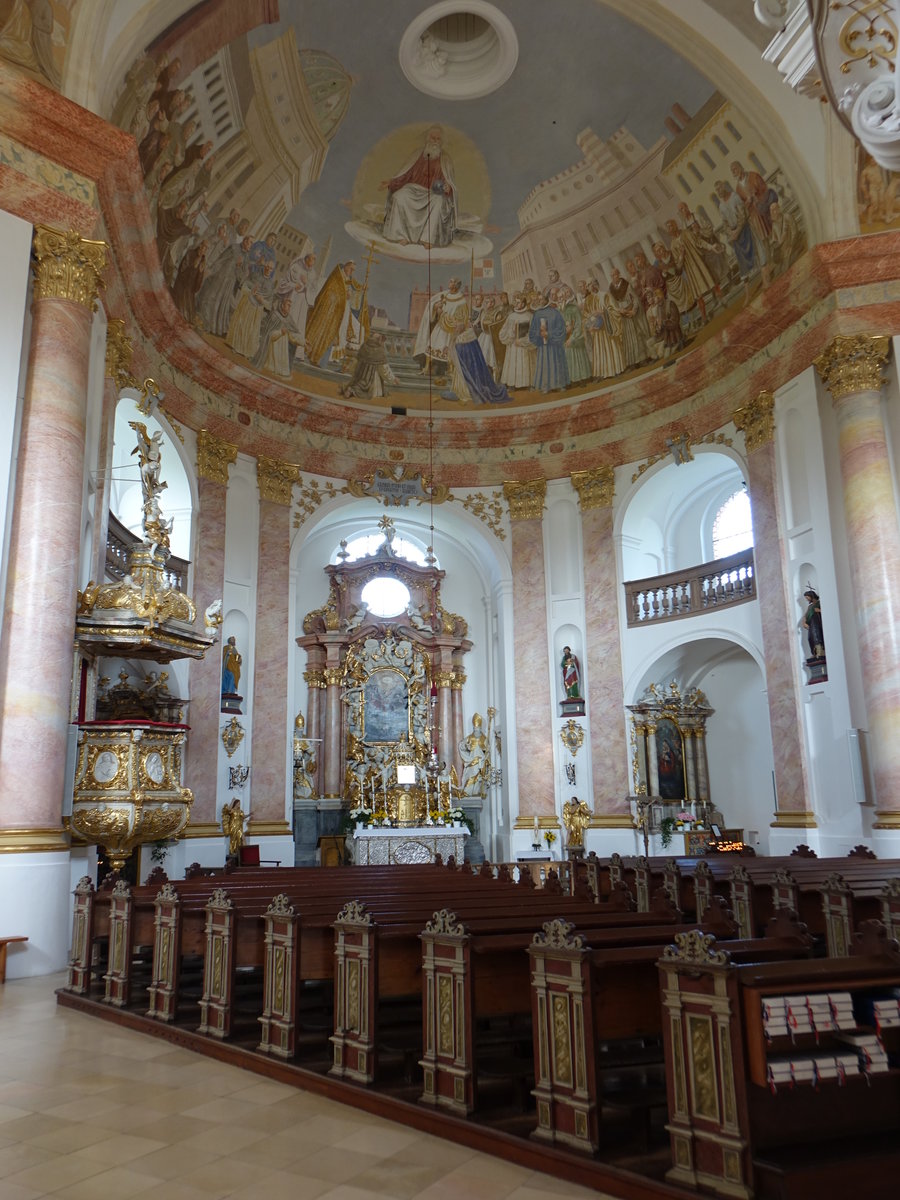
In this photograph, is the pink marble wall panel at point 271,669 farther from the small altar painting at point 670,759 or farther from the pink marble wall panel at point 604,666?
the small altar painting at point 670,759

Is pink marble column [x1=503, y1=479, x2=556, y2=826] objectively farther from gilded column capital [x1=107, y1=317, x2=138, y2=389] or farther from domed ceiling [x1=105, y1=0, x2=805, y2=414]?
gilded column capital [x1=107, y1=317, x2=138, y2=389]

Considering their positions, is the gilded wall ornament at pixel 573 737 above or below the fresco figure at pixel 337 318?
below

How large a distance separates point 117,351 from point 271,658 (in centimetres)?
628

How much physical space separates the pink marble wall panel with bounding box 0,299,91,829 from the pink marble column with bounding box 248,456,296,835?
7112 mm

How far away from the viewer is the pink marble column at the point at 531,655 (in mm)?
18078

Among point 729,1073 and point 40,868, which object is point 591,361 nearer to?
point 40,868

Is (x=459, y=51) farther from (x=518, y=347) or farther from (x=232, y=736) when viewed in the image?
(x=232, y=736)

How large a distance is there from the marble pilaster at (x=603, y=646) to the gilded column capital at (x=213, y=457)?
6698 millimetres

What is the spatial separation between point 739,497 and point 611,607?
3.91 m

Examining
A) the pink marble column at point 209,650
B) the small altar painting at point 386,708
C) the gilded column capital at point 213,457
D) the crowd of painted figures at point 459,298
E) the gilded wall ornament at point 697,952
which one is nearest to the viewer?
the gilded wall ornament at point 697,952

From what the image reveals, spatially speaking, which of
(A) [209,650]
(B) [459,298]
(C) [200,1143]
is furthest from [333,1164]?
(B) [459,298]

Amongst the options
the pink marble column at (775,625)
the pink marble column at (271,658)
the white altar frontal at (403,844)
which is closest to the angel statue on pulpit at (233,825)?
the pink marble column at (271,658)

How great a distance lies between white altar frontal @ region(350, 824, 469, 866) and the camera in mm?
16750

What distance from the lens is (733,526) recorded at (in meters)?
19.6
